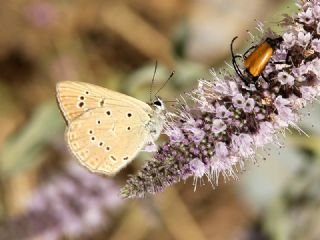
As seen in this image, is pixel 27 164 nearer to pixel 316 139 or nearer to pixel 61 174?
pixel 61 174

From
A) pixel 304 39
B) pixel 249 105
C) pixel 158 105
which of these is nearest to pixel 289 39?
pixel 304 39

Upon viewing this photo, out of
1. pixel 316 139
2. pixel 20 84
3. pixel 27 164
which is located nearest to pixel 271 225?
pixel 316 139

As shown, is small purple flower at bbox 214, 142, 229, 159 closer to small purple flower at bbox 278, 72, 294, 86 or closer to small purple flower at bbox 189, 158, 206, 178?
small purple flower at bbox 189, 158, 206, 178

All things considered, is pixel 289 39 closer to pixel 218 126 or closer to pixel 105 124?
pixel 218 126

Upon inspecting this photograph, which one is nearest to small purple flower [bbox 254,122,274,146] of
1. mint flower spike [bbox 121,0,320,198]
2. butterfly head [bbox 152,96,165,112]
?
mint flower spike [bbox 121,0,320,198]

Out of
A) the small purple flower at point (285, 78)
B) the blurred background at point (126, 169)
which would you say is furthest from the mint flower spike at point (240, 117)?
the blurred background at point (126, 169)
